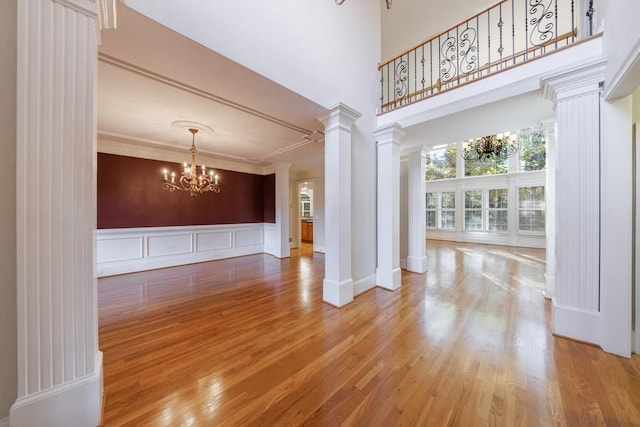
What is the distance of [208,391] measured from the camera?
4.99ft

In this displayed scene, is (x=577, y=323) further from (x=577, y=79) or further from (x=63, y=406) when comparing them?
(x=63, y=406)

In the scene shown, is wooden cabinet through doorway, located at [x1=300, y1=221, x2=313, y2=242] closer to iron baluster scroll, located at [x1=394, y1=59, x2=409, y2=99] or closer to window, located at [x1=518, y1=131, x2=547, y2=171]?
iron baluster scroll, located at [x1=394, y1=59, x2=409, y2=99]

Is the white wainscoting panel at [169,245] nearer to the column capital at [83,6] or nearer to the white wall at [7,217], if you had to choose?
the white wall at [7,217]

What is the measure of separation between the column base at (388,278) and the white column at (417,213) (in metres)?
1.10

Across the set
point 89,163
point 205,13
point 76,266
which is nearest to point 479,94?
point 205,13

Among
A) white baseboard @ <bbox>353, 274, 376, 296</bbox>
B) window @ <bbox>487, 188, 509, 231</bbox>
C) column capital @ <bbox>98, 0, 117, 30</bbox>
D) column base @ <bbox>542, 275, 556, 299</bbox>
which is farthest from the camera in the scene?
window @ <bbox>487, 188, 509, 231</bbox>

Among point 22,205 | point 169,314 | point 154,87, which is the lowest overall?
point 169,314

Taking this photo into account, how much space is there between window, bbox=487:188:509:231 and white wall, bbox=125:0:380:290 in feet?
22.2

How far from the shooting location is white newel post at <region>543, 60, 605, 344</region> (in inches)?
77.2

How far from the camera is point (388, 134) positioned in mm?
3453

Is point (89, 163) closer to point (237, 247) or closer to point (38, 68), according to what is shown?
point (38, 68)

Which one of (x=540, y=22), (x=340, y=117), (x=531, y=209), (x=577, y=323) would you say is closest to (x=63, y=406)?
(x=340, y=117)

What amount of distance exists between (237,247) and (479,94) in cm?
601

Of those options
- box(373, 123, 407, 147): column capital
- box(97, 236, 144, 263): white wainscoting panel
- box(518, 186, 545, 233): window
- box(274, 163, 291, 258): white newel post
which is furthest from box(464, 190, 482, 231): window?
box(97, 236, 144, 263): white wainscoting panel
